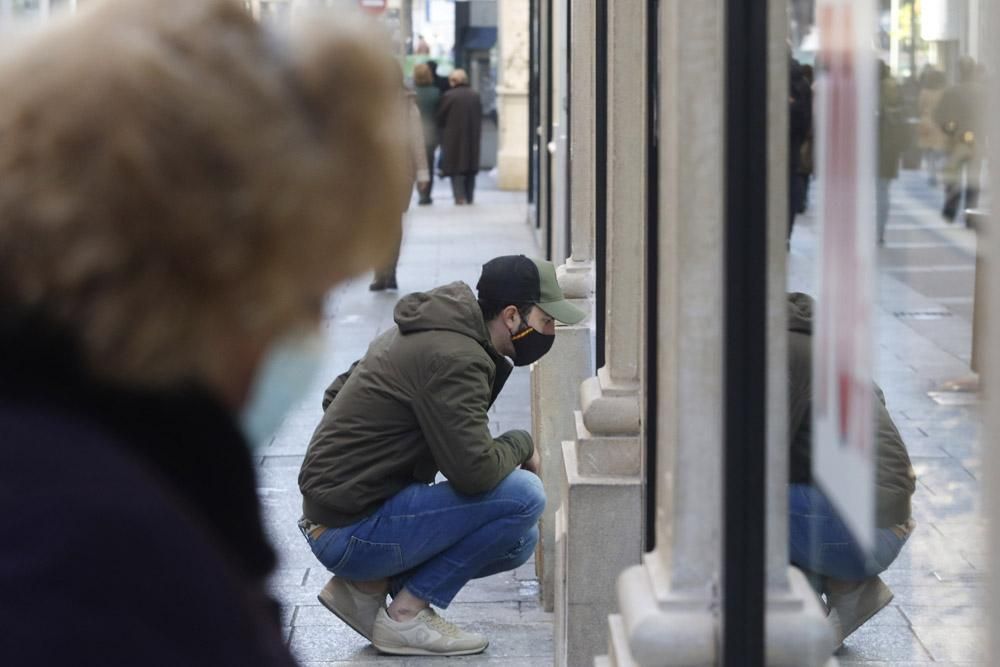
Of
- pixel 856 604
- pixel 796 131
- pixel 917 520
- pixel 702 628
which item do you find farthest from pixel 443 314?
pixel 796 131

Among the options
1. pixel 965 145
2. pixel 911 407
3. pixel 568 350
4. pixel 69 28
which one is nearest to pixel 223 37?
pixel 69 28

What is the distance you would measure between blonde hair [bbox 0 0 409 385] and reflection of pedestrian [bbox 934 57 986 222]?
975 mm

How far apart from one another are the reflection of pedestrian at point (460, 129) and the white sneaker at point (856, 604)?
17.6 m

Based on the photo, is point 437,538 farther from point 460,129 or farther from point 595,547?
point 460,129

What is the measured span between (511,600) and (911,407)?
11.5 feet

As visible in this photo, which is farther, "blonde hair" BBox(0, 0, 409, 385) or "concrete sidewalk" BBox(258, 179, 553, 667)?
"concrete sidewalk" BBox(258, 179, 553, 667)

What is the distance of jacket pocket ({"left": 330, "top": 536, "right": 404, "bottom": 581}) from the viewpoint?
5.03m

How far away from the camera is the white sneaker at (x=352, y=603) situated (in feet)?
17.3

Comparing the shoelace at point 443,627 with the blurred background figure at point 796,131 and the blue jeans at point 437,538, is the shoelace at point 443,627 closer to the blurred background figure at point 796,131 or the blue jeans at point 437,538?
the blue jeans at point 437,538

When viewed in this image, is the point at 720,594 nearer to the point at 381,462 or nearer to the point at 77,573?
the point at 77,573

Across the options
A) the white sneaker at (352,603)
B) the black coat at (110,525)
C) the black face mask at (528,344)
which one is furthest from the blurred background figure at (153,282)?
the white sneaker at (352,603)

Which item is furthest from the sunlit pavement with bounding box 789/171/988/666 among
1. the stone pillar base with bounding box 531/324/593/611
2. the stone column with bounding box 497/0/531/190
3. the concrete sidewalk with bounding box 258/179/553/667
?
the stone column with bounding box 497/0/531/190

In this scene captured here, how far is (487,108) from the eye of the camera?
33.1 m

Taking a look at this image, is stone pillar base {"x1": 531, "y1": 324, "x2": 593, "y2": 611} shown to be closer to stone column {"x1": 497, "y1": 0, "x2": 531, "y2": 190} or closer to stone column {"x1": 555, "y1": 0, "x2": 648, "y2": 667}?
stone column {"x1": 555, "y1": 0, "x2": 648, "y2": 667}
